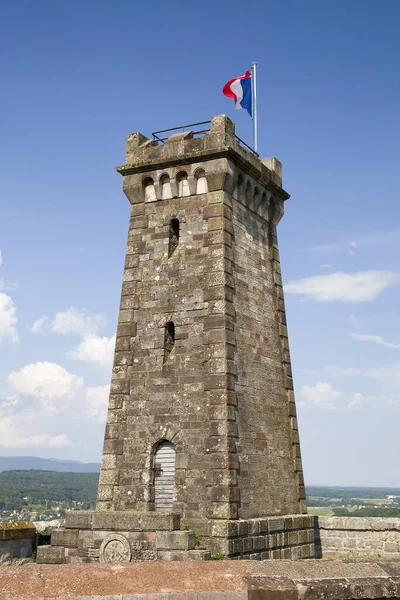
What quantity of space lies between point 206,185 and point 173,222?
4.91 ft

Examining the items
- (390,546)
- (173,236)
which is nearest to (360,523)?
(390,546)

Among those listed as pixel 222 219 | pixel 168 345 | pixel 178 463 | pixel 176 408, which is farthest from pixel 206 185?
pixel 178 463

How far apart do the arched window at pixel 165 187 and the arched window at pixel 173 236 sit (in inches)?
33.9

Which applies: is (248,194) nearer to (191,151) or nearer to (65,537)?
(191,151)

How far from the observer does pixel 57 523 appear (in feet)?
61.9

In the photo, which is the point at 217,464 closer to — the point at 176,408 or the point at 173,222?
the point at 176,408

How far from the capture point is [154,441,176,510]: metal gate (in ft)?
58.9

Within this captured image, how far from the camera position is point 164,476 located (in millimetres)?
18203

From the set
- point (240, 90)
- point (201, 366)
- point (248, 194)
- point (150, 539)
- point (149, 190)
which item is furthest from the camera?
point (240, 90)

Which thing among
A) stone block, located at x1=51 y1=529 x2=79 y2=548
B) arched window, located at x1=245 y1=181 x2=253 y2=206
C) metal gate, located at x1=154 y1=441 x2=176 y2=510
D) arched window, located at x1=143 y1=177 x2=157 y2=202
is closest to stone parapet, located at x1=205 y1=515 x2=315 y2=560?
metal gate, located at x1=154 y1=441 x2=176 y2=510

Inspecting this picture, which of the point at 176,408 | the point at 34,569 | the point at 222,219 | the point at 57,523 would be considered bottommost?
the point at 34,569

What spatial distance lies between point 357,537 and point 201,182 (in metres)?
11.7

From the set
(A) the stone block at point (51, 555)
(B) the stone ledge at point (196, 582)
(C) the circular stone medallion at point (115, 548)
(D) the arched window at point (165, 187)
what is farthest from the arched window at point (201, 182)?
(B) the stone ledge at point (196, 582)

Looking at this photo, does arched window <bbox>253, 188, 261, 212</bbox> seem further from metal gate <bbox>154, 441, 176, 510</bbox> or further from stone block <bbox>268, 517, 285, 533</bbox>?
stone block <bbox>268, 517, 285, 533</bbox>
